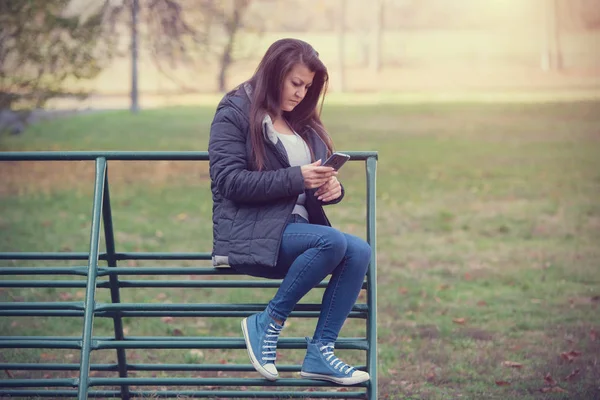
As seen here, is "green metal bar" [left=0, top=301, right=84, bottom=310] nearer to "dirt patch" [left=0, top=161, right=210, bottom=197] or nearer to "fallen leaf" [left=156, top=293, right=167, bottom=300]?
"fallen leaf" [left=156, top=293, right=167, bottom=300]

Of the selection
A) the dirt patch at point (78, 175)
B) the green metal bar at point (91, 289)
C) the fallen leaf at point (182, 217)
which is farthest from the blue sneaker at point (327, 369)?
the dirt patch at point (78, 175)

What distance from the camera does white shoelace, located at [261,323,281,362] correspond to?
396 centimetres

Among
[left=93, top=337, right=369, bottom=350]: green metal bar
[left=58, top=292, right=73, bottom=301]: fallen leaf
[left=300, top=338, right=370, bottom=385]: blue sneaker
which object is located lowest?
[left=58, top=292, right=73, bottom=301]: fallen leaf

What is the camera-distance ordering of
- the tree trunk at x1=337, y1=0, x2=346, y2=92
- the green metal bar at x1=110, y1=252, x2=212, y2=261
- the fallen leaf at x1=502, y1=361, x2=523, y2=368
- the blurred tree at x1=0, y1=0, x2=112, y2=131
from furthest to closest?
the tree trunk at x1=337, y1=0, x2=346, y2=92
the blurred tree at x1=0, y1=0, x2=112, y2=131
the fallen leaf at x1=502, y1=361, x2=523, y2=368
the green metal bar at x1=110, y1=252, x2=212, y2=261

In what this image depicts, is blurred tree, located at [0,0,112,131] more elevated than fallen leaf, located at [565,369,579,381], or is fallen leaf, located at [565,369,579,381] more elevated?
blurred tree, located at [0,0,112,131]

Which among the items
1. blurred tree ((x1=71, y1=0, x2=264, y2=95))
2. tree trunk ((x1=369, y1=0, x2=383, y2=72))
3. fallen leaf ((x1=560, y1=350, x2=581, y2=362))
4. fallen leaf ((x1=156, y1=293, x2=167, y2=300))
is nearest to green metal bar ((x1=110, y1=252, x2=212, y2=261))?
fallen leaf ((x1=560, y1=350, x2=581, y2=362))

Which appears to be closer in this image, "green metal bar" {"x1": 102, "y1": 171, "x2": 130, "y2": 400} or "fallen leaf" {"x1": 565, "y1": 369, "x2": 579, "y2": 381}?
"green metal bar" {"x1": 102, "y1": 171, "x2": 130, "y2": 400}

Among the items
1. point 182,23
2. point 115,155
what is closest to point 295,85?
point 115,155

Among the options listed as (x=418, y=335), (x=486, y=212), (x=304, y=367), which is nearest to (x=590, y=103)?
(x=486, y=212)

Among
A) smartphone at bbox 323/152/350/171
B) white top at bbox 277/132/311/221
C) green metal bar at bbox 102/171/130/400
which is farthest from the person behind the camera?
green metal bar at bbox 102/171/130/400

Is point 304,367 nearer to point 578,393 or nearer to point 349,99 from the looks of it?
point 578,393

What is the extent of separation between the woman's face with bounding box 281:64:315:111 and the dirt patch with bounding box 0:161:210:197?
379 inches

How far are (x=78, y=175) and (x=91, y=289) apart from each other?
A: 11.1 m

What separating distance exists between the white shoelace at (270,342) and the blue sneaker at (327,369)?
14 centimetres
